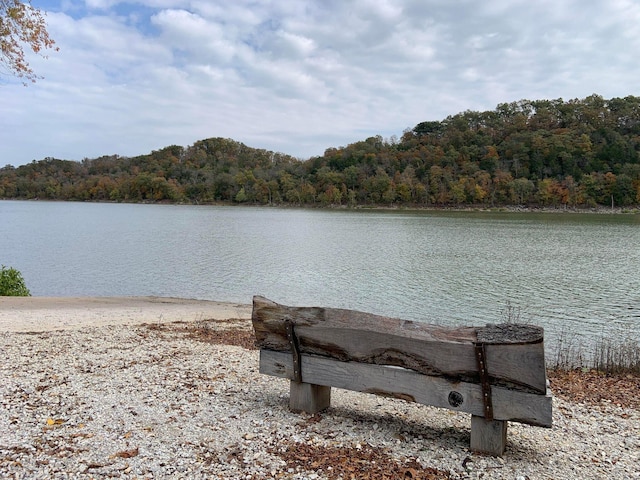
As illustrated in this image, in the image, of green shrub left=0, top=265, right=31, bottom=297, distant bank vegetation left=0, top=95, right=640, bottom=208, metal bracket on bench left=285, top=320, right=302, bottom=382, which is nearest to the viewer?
metal bracket on bench left=285, top=320, right=302, bottom=382

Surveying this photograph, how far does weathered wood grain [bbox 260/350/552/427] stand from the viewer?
396cm

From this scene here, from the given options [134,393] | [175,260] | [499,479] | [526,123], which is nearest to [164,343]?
[134,393]

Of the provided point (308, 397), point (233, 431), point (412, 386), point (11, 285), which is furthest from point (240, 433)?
point (11, 285)

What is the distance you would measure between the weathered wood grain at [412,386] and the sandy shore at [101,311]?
7971 mm

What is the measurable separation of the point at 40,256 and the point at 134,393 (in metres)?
32.7

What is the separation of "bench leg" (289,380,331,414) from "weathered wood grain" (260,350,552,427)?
15 centimetres

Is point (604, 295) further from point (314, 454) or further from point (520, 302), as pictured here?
point (314, 454)

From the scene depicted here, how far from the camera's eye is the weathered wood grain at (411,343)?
393 centimetres

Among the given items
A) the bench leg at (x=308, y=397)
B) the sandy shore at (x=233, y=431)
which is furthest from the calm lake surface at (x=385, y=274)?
the bench leg at (x=308, y=397)

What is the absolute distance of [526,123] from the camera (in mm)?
150375

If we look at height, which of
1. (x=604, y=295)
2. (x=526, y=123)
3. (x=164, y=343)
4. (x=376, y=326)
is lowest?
(x=604, y=295)

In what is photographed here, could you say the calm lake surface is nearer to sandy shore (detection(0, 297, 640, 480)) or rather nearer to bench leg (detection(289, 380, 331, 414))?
sandy shore (detection(0, 297, 640, 480))

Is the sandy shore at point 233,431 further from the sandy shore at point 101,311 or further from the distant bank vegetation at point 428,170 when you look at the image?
the distant bank vegetation at point 428,170

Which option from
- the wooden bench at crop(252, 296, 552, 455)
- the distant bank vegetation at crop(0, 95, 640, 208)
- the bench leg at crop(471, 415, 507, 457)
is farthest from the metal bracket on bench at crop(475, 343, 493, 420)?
the distant bank vegetation at crop(0, 95, 640, 208)
